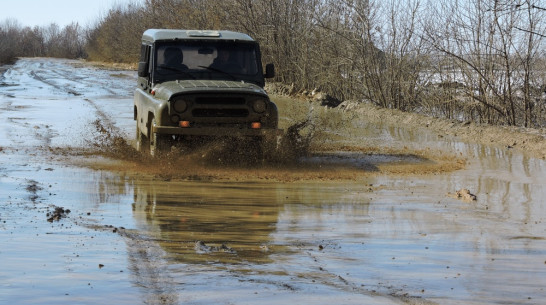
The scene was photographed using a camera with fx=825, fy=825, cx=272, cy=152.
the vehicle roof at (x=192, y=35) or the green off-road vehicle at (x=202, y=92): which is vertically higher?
the vehicle roof at (x=192, y=35)

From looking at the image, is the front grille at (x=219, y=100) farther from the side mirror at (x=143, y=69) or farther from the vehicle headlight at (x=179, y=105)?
the side mirror at (x=143, y=69)

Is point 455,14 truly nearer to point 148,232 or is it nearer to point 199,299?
point 148,232

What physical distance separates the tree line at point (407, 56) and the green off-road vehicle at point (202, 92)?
382 centimetres

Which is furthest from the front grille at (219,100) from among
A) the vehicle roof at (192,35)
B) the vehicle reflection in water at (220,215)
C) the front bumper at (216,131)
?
the vehicle roof at (192,35)

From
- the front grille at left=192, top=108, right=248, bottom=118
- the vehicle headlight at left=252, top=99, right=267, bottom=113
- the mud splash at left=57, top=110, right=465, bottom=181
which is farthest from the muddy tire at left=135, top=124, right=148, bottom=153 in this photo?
the vehicle headlight at left=252, top=99, right=267, bottom=113

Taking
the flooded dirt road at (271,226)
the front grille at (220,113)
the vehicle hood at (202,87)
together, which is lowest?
the flooded dirt road at (271,226)

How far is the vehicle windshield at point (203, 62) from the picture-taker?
11.9 m

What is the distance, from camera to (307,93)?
2742 centimetres

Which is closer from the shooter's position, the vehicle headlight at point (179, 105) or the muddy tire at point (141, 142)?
the vehicle headlight at point (179, 105)

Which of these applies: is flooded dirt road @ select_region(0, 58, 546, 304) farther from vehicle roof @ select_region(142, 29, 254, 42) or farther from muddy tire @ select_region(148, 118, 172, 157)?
vehicle roof @ select_region(142, 29, 254, 42)

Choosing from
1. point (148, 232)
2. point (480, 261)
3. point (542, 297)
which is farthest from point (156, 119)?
point (542, 297)

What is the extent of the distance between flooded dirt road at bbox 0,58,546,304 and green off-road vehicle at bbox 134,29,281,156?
42 cm

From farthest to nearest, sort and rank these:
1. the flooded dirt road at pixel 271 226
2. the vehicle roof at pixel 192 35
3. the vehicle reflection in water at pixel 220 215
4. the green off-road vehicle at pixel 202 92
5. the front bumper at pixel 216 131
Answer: the vehicle roof at pixel 192 35 → the green off-road vehicle at pixel 202 92 → the front bumper at pixel 216 131 → the vehicle reflection in water at pixel 220 215 → the flooded dirt road at pixel 271 226

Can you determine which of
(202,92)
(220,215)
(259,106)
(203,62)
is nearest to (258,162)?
(259,106)
